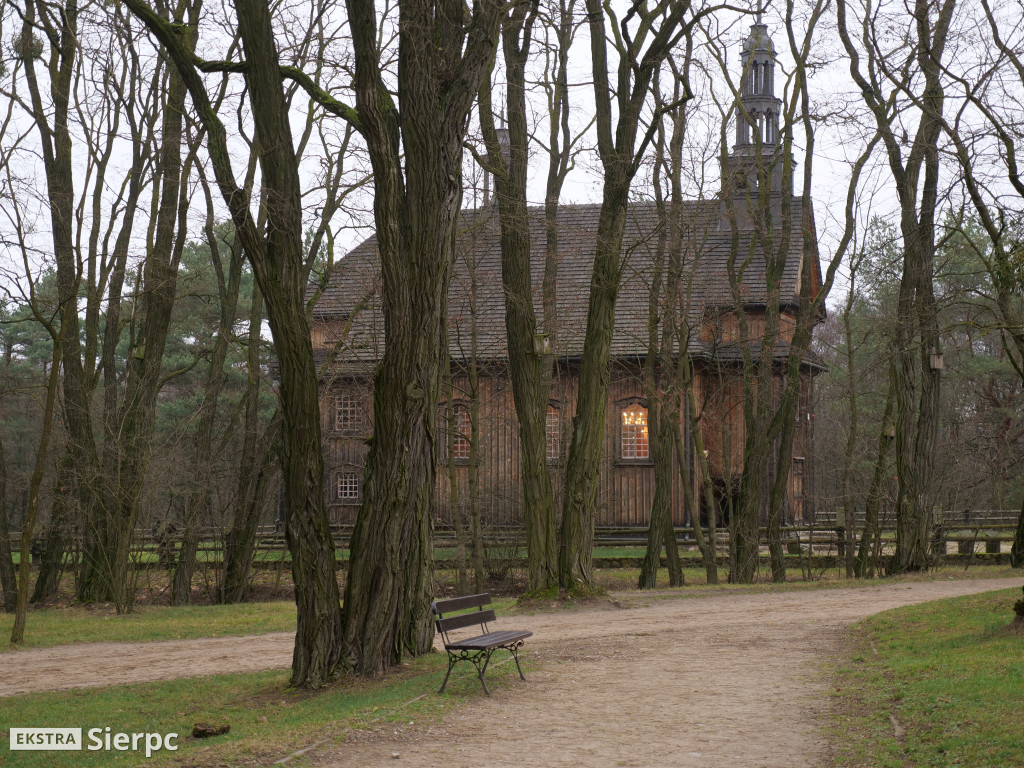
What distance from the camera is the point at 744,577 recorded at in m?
20.4

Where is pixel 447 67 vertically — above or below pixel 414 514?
above

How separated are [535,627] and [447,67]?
23.0 feet

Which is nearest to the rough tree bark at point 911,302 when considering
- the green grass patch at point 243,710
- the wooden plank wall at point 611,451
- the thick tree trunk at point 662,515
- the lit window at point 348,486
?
the thick tree trunk at point 662,515

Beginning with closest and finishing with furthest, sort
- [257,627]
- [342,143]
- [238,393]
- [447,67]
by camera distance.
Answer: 1. [447,67]
2. [257,627]
3. [342,143]
4. [238,393]

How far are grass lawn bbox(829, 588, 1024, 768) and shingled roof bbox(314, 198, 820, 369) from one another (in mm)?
8592

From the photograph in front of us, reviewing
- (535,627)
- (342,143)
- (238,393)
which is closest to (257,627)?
(535,627)

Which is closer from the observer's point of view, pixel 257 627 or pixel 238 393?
pixel 257 627

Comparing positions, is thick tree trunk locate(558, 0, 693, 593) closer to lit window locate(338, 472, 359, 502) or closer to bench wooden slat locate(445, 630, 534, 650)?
bench wooden slat locate(445, 630, 534, 650)

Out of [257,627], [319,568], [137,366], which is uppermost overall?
[137,366]

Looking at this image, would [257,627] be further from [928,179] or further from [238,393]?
[238,393]

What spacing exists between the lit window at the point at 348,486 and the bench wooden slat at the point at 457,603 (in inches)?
821

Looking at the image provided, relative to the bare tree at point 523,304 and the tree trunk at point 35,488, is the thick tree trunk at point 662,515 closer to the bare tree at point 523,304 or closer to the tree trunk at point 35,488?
the bare tree at point 523,304

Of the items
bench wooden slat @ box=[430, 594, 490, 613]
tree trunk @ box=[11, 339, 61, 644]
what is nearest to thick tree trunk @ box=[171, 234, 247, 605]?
tree trunk @ box=[11, 339, 61, 644]

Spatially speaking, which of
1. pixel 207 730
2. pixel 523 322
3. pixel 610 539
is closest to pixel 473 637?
pixel 207 730
